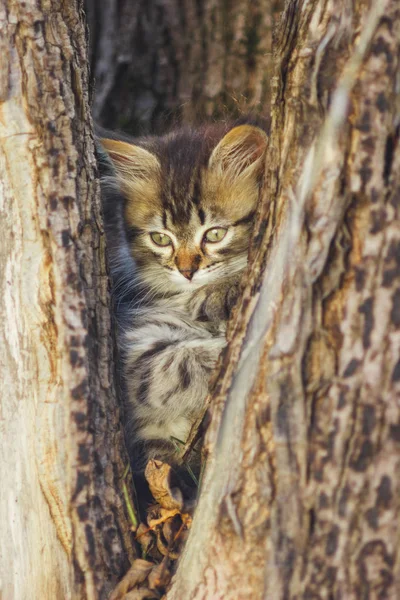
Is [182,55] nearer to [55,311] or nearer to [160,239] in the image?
[160,239]

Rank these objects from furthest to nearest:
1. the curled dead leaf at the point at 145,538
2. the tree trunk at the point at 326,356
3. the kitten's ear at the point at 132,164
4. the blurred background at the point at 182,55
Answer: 1. the blurred background at the point at 182,55
2. the kitten's ear at the point at 132,164
3. the curled dead leaf at the point at 145,538
4. the tree trunk at the point at 326,356

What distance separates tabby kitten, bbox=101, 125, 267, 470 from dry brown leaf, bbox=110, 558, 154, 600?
49 centimetres

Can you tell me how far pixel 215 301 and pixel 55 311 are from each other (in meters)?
0.96

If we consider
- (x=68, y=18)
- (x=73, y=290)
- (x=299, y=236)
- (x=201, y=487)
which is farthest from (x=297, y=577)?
(x=68, y=18)

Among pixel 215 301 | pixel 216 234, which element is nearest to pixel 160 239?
pixel 216 234

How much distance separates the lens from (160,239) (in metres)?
3.03

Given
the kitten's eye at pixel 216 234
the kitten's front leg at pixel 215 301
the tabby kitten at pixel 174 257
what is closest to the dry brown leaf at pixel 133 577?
the tabby kitten at pixel 174 257

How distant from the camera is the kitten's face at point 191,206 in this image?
2.89m

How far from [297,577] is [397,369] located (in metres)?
0.52

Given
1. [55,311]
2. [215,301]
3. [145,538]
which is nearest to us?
[55,311]

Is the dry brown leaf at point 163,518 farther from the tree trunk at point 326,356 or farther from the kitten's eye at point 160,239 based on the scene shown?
the kitten's eye at point 160,239

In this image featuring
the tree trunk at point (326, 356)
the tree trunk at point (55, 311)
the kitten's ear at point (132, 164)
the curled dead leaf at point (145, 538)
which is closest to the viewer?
the tree trunk at point (326, 356)

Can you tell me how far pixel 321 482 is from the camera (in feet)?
5.45

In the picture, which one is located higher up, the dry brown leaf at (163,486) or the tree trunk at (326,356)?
the tree trunk at (326,356)
